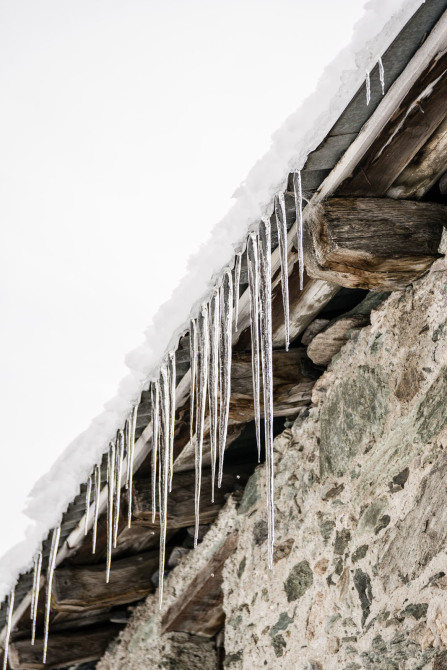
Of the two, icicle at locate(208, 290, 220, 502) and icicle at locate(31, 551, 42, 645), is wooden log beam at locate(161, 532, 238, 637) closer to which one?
icicle at locate(31, 551, 42, 645)

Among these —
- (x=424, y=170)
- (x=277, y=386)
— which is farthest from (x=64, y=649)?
(x=424, y=170)

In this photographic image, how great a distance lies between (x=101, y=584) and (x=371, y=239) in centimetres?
220

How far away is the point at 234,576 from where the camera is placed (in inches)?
118

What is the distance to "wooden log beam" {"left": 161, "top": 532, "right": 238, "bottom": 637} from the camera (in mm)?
3068

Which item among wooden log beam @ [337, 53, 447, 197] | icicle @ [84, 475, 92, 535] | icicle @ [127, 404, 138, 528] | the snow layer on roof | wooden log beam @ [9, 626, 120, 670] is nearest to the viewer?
the snow layer on roof

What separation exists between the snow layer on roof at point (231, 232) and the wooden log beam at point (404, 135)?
17 centimetres

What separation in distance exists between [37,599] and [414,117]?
2655mm

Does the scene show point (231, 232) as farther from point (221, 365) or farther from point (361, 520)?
point (361, 520)

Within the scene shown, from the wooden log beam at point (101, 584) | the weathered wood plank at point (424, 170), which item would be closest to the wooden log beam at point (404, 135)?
the weathered wood plank at point (424, 170)

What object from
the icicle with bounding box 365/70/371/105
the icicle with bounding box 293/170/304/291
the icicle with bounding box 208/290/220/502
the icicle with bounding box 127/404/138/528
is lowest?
the icicle with bounding box 127/404/138/528

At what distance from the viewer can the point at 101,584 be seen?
327cm

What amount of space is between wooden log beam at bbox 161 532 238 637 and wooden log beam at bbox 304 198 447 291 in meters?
1.53

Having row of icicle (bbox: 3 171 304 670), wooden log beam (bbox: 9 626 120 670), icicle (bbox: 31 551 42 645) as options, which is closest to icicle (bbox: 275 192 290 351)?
row of icicle (bbox: 3 171 304 670)

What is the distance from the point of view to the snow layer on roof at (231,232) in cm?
146
